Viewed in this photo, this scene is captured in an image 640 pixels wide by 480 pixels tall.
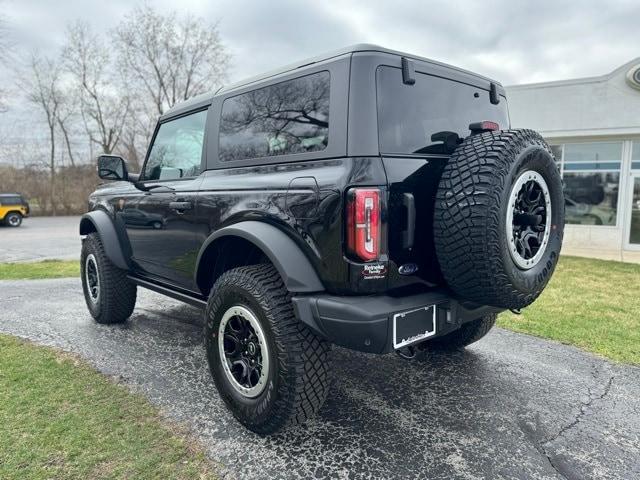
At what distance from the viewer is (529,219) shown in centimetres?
229

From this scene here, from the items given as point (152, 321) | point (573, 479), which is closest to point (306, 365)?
point (573, 479)

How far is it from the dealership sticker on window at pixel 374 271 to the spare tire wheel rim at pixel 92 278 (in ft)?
10.7

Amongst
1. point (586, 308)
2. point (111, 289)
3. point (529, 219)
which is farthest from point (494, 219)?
point (586, 308)

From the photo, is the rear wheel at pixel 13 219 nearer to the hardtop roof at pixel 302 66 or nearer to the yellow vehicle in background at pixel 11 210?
the yellow vehicle in background at pixel 11 210

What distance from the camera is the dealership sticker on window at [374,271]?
2.03 m

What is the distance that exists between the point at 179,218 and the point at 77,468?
5.42 feet

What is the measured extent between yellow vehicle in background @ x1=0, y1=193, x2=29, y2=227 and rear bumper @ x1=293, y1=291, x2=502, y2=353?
22.9 m

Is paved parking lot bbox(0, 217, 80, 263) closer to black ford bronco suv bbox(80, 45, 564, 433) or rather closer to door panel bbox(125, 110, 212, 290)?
door panel bbox(125, 110, 212, 290)

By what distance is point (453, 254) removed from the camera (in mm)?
2109

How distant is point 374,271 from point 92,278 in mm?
3514

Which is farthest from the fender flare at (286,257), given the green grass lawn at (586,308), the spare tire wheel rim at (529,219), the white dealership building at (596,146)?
the white dealership building at (596,146)

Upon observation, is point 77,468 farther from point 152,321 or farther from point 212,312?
point 152,321

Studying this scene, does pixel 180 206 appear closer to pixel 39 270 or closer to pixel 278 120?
pixel 278 120

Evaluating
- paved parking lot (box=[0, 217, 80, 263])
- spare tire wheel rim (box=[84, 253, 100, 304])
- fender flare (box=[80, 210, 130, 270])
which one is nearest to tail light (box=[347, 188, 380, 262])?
fender flare (box=[80, 210, 130, 270])
